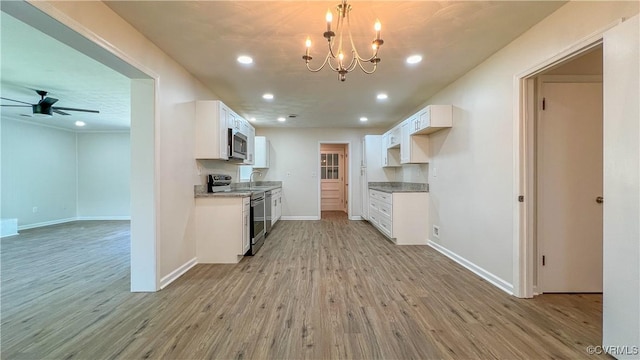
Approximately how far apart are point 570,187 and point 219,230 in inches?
152

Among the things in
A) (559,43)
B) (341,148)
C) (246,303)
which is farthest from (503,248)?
(341,148)

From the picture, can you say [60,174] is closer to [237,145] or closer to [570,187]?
[237,145]

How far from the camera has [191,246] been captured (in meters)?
3.12

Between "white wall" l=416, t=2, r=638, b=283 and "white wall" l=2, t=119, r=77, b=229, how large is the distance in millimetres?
8653

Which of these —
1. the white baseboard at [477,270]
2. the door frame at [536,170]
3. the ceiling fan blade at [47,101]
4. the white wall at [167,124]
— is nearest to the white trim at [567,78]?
the door frame at [536,170]

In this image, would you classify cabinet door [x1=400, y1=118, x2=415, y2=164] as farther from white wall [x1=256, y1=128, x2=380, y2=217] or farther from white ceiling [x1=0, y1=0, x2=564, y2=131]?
white wall [x1=256, y1=128, x2=380, y2=217]

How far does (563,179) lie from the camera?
2.33 metres

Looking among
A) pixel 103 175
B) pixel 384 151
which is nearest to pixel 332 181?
pixel 384 151

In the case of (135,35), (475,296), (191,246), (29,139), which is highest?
(135,35)

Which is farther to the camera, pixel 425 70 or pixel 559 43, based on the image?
pixel 425 70

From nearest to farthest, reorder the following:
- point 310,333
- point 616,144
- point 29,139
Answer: point 616,144, point 310,333, point 29,139

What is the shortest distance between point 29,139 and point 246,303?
7.17 m

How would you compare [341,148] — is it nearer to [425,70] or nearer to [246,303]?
[425,70]

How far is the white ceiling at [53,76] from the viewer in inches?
92.3
